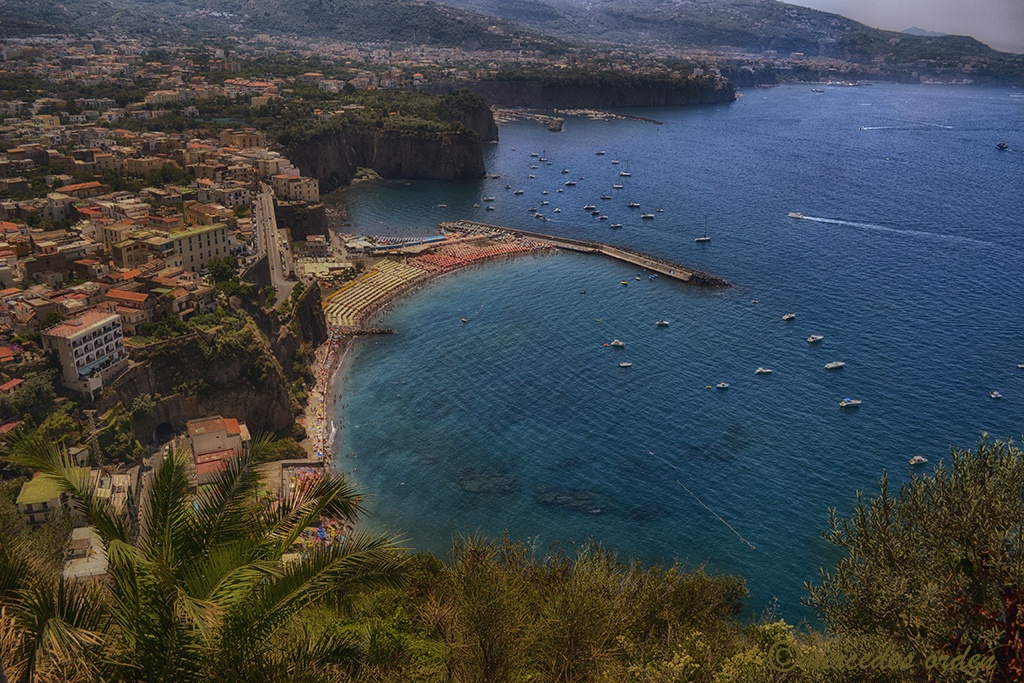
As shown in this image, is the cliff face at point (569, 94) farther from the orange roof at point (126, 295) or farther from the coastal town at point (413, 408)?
the orange roof at point (126, 295)

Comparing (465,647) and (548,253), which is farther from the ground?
(465,647)

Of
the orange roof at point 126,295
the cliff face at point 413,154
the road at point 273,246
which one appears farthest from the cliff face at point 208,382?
the cliff face at point 413,154

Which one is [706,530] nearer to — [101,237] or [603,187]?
[101,237]

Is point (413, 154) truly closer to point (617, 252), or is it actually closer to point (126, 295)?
point (617, 252)

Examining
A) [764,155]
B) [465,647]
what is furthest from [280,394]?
[764,155]

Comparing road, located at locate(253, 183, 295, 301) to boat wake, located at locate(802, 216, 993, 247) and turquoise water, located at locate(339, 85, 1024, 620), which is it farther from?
boat wake, located at locate(802, 216, 993, 247)

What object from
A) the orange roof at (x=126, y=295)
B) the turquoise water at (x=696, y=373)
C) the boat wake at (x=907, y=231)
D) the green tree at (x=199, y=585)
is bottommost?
the turquoise water at (x=696, y=373)

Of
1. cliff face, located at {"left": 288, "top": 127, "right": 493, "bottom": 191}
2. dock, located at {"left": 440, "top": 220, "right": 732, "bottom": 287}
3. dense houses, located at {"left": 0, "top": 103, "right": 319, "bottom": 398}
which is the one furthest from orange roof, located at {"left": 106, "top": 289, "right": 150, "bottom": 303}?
cliff face, located at {"left": 288, "top": 127, "right": 493, "bottom": 191}
